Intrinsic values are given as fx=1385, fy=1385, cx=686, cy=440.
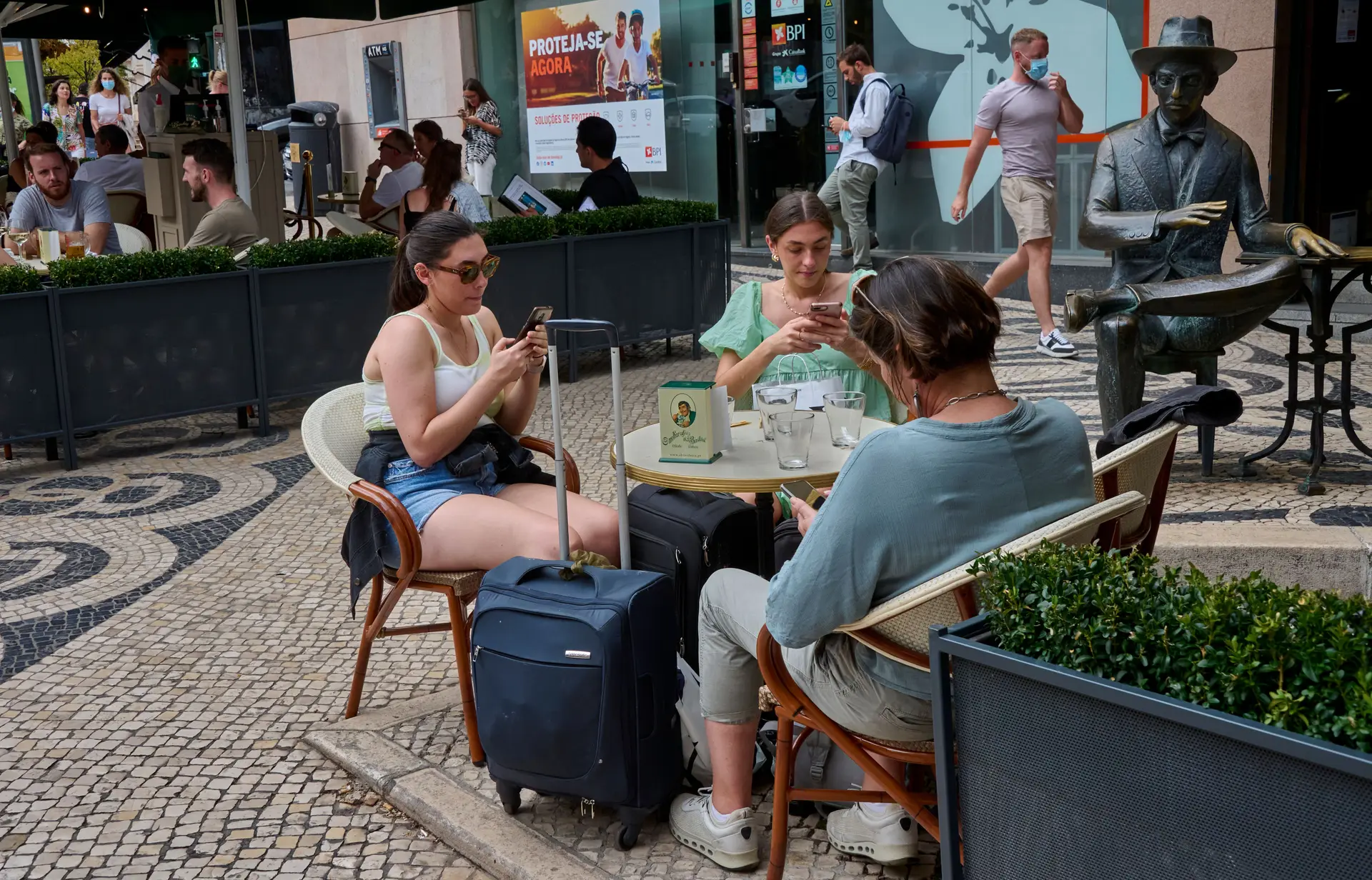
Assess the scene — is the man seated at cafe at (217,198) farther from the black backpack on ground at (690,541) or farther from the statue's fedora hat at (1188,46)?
the statue's fedora hat at (1188,46)

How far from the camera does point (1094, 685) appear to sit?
1.91m

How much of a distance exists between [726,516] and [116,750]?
6.02 ft

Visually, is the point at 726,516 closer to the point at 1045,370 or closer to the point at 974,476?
the point at 974,476

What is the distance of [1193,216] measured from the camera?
524 centimetres

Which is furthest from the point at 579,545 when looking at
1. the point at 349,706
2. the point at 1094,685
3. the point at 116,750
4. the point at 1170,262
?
the point at 1170,262

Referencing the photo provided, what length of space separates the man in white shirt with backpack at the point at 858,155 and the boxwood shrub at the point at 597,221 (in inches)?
98.3

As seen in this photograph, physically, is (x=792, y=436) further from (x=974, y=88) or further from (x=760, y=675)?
(x=974, y=88)

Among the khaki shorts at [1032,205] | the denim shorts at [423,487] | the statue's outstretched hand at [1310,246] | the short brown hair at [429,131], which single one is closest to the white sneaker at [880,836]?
the denim shorts at [423,487]

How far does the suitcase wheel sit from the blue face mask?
293 inches

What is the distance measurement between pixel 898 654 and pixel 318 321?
19.9 ft

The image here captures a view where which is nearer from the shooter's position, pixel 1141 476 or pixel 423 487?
pixel 1141 476

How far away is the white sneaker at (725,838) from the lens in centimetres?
304

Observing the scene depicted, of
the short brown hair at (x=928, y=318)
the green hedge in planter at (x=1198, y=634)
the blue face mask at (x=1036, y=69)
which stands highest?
the blue face mask at (x=1036, y=69)

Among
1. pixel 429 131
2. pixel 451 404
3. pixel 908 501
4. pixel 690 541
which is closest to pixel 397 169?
pixel 429 131
